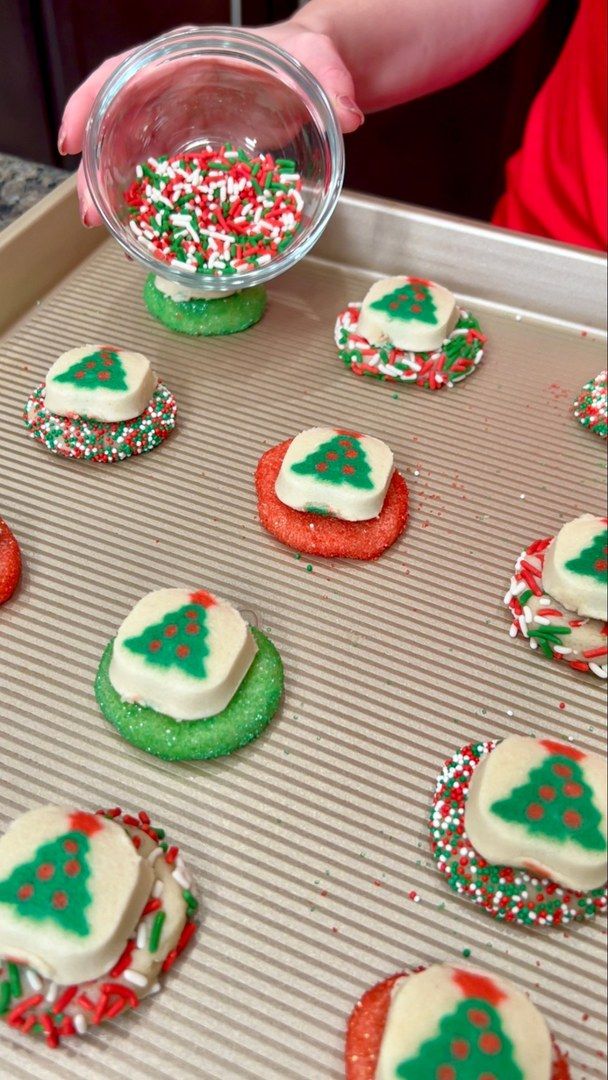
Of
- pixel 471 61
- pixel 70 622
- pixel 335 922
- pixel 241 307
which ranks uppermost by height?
pixel 471 61

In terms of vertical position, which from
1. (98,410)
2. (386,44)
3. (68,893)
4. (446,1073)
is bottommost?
(446,1073)

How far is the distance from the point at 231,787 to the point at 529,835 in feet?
1.22

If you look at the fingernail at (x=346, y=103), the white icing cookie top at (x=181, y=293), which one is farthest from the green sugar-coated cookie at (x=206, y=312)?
the fingernail at (x=346, y=103)

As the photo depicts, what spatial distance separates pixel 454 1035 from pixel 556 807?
28cm

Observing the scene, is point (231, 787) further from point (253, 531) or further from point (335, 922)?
point (253, 531)

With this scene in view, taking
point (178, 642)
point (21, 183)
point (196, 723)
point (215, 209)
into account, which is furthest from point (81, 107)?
point (196, 723)

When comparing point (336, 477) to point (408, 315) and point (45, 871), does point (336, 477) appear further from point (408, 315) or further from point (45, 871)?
point (45, 871)

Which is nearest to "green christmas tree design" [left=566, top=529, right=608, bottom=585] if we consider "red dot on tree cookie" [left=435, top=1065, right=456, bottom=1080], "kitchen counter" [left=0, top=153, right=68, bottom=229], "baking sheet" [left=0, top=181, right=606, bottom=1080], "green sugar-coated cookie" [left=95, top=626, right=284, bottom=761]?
"baking sheet" [left=0, top=181, right=606, bottom=1080]

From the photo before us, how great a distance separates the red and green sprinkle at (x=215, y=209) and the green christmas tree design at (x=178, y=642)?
2.06 feet

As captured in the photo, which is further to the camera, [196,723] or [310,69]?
[310,69]

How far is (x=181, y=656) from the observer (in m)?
1.22

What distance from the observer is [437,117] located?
2893 mm

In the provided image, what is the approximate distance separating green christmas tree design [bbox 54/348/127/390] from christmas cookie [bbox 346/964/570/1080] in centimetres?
98

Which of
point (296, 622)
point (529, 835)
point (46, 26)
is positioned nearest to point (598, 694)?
point (529, 835)
